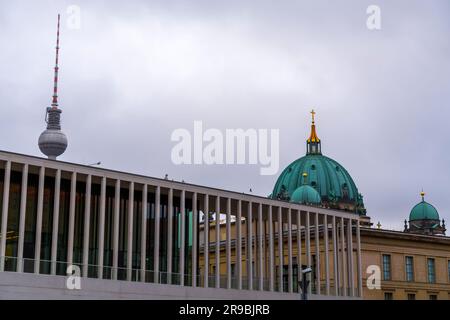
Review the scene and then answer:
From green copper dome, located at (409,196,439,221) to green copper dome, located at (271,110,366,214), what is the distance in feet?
35.8

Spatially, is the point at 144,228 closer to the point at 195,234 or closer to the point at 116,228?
the point at 116,228

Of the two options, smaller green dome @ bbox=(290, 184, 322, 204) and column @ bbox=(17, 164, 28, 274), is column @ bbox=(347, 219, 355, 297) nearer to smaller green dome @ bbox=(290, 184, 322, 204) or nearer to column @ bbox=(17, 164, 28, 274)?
column @ bbox=(17, 164, 28, 274)

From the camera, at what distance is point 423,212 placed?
517ft

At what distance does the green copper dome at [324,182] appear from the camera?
161m

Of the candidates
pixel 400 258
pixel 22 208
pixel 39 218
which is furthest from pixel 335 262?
pixel 22 208

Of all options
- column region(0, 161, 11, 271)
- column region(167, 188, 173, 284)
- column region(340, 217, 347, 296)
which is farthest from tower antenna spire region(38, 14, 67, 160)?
column region(0, 161, 11, 271)

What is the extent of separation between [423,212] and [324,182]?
2027 cm

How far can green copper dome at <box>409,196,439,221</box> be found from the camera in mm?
156875

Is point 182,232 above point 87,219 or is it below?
above

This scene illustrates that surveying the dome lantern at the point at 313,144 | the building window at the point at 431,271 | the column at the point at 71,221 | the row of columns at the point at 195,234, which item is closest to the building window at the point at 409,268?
the building window at the point at 431,271
